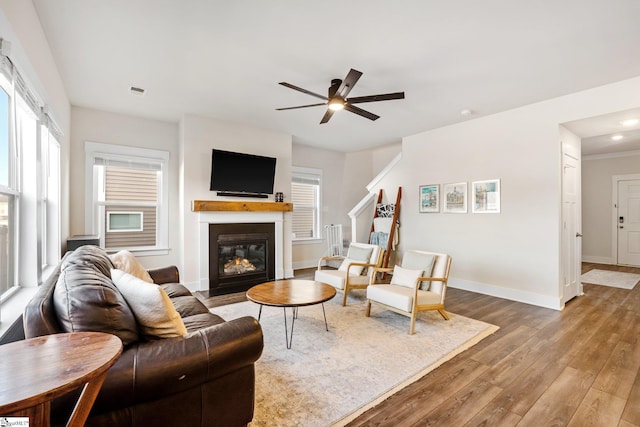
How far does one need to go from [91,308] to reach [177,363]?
45cm

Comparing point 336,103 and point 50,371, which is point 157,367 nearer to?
point 50,371

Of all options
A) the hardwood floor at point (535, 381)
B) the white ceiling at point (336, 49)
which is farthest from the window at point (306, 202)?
the hardwood floor at point (535, 381)

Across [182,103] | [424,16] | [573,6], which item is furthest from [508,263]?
[182,103]

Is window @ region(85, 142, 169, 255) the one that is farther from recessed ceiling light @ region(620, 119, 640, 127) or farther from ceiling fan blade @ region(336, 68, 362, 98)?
recessed ceiling light @ region(620, 119, 640, 127)

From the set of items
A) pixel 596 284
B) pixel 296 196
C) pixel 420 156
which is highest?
pixel 420 156

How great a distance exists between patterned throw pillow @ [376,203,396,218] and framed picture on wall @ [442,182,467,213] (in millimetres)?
985

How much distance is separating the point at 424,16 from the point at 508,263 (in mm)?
3521

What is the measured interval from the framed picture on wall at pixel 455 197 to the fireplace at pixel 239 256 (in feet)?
9.85

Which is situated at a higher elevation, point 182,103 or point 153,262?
point 182,103

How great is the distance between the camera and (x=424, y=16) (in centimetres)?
221

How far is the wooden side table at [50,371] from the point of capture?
2.37 ft

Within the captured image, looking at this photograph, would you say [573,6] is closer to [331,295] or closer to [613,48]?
[613,48]

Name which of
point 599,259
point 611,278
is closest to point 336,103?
point 611,278

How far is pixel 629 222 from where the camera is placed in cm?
640
